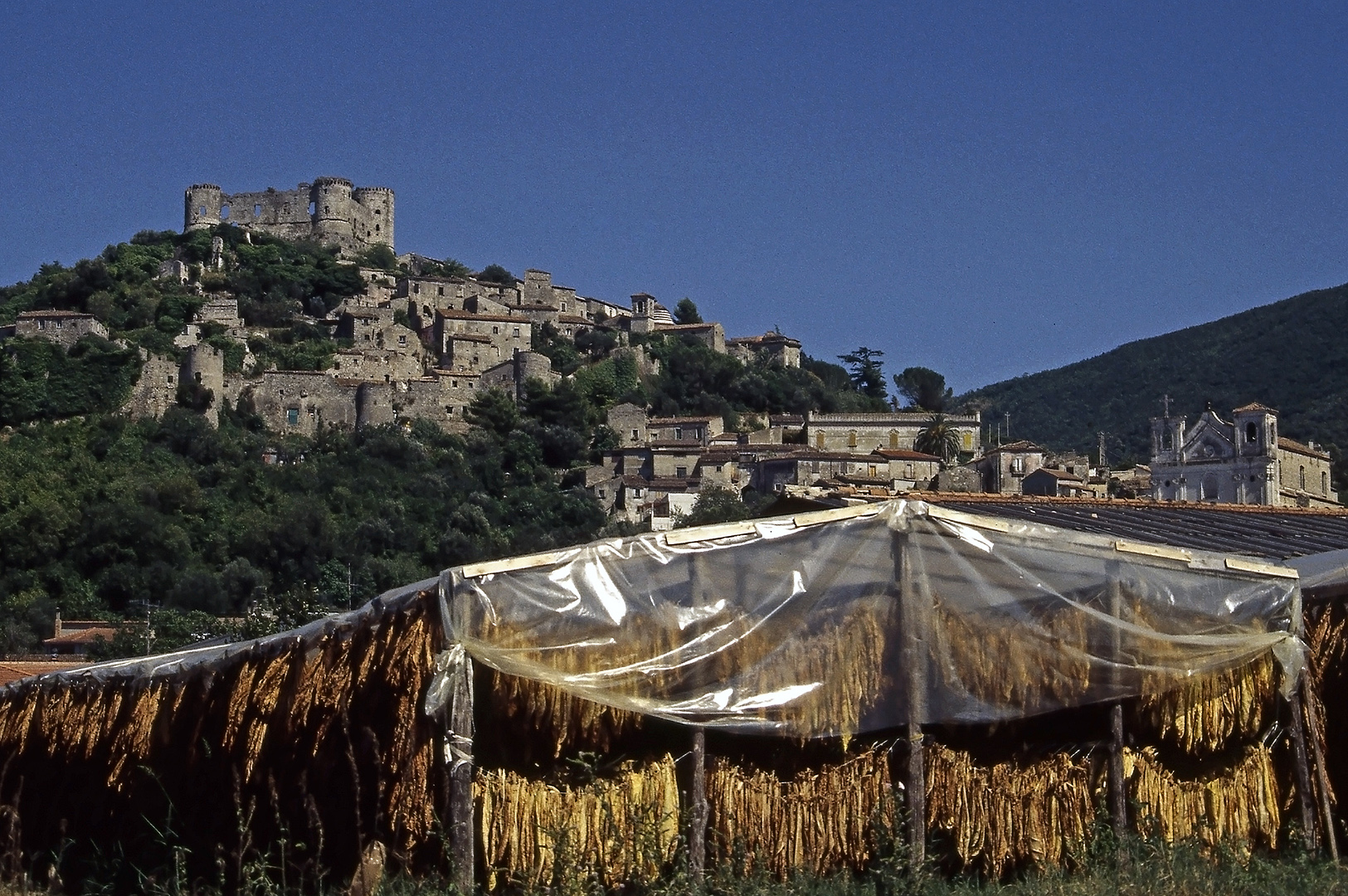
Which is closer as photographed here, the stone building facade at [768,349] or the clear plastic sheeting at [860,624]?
the clear plastic sheeting at [860,624]

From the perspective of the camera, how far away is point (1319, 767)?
878cm

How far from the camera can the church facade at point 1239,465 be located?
→ 4228 cm

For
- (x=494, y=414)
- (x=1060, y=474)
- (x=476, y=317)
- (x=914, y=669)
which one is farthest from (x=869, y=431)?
(x=914, y=669)

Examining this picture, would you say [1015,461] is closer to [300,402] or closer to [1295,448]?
[1295,448]

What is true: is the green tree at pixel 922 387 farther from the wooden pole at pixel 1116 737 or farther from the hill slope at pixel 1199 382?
the wooden pole at pixel 1116 737

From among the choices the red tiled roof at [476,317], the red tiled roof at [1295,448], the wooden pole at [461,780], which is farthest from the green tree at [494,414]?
the wooden pole at [461,780]

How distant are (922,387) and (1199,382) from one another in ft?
65.5

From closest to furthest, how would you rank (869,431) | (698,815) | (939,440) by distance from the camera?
(698,815) < (939,440) < (869,431)

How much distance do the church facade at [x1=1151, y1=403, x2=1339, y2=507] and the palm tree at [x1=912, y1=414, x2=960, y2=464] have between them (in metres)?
17.3

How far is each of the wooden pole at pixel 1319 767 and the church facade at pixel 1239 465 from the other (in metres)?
33.0

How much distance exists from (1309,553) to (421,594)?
240 inches

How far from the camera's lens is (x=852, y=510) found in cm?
867

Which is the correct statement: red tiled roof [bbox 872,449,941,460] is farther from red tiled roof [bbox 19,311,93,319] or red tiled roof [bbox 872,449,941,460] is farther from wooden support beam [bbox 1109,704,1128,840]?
wooden support beam [bbox 1109,704,1128,840]

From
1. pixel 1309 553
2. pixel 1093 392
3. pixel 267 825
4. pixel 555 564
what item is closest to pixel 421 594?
pixel 555 564
